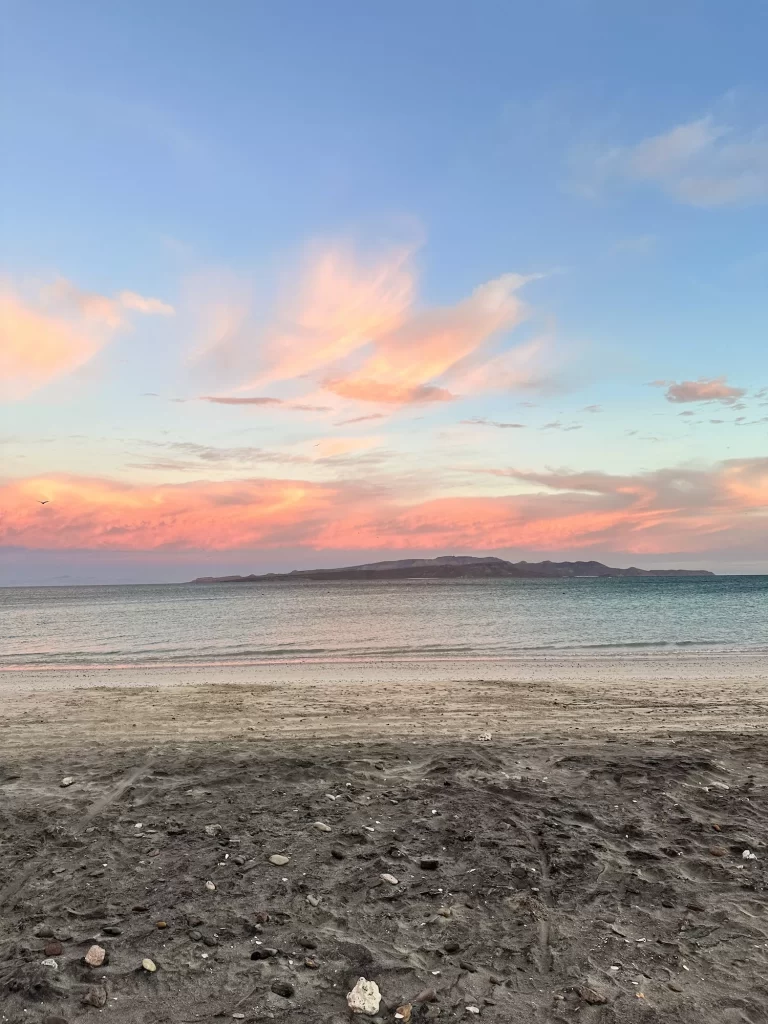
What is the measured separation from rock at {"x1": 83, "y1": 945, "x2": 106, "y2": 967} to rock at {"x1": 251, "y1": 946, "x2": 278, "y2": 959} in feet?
3.19

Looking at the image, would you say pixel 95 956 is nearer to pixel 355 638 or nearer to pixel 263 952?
pixel 263 952

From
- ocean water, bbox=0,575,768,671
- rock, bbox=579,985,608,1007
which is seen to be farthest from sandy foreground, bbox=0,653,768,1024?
ocean water, bbox=0,575,768,671

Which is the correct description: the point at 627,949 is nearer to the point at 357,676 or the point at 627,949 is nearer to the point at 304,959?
the point at 304,959

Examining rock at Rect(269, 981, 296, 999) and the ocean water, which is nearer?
rock at Rect(269, 981, 296, 999)

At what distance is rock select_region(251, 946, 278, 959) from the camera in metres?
4.40

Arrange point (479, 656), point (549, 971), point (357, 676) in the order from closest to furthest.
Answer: point (549, 971) → point (357, 676) → point (479, 656)

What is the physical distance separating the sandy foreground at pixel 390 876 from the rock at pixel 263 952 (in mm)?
20

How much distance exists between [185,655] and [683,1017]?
2734cm

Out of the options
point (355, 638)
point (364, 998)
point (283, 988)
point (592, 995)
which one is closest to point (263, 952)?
point (283, 988)

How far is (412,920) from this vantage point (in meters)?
4.84

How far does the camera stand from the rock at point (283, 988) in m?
4.05

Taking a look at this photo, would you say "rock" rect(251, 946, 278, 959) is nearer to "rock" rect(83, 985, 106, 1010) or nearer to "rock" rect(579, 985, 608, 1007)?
"rock" rect(83, 985, 106, 1010)

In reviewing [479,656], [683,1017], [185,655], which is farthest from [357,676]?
[683,1017]

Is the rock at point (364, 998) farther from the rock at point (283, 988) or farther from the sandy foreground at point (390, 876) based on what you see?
the rock at point (283, 988)
